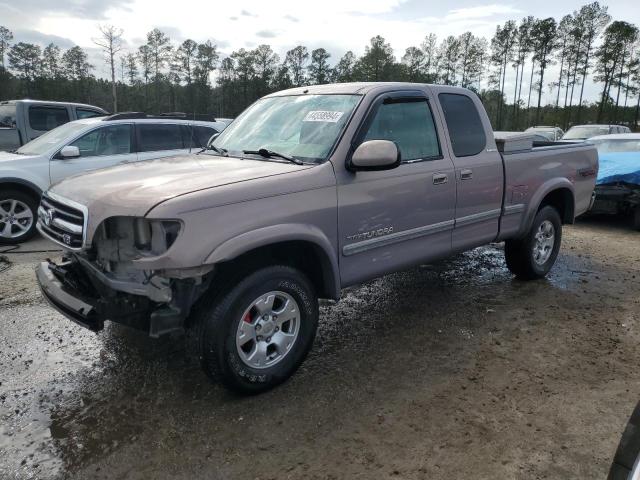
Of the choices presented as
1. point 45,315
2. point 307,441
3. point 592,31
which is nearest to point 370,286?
point 307,441

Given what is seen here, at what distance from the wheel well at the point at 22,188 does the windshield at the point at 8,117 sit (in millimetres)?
3643

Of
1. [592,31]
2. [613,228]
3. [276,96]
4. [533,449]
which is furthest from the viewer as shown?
[592,31]

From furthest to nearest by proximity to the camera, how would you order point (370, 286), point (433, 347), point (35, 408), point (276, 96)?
point (370, 286)
point (276, 96)
point (433, 347)
point (35, 408)

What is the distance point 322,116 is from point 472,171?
151 centimetres

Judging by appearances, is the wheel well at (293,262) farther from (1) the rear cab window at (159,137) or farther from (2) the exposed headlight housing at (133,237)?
(1) the rear cab window at (159,137)

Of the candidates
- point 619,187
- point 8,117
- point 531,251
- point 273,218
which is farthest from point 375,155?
point 8,117

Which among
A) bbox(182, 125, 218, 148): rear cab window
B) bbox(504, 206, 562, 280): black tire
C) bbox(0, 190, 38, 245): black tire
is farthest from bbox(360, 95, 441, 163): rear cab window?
bbox(0, 190, 38, 245): black tire

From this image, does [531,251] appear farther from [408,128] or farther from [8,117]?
[8,117]

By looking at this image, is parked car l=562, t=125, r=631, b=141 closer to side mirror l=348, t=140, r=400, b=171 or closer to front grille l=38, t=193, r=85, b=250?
side mirror l=348, t=140, r=400, b=171

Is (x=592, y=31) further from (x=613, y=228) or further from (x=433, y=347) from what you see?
(x=433, y=347)

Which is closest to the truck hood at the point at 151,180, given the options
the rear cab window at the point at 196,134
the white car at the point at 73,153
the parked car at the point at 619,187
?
the white car at the point at 73,153

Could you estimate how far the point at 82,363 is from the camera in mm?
3676

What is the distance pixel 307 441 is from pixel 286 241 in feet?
3.89

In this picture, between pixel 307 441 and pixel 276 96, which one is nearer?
pixel 307 441
